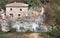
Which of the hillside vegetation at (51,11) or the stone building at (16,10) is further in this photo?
the stone building at (16,10)

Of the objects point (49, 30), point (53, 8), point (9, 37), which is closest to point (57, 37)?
point (49, 30)

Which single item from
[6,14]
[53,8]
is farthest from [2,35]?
[53,8]

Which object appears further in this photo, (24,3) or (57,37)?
(24,3)

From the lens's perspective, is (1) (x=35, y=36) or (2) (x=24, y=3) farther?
(2) (x=24, y=3)

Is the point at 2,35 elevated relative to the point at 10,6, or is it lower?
lower

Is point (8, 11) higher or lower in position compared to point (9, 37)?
higher

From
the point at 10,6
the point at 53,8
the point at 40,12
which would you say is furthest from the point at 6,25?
the point at 53,8

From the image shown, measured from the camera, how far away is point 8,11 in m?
2.46

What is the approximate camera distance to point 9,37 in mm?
2312

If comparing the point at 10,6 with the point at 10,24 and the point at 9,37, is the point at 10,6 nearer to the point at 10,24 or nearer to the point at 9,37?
the point at 10,24

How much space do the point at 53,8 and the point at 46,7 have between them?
0.33ft

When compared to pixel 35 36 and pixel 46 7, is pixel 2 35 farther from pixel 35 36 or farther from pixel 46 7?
pixel 46 7

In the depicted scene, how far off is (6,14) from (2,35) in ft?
0.97

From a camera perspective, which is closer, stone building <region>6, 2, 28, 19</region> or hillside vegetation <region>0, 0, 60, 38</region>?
hillside vegetation <region>0, 0, 60, 38</region>
